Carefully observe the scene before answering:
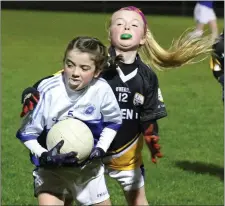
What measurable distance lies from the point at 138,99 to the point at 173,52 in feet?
2.08

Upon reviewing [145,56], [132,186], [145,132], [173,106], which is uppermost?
[145,56]

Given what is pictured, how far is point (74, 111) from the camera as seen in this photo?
5000 mm

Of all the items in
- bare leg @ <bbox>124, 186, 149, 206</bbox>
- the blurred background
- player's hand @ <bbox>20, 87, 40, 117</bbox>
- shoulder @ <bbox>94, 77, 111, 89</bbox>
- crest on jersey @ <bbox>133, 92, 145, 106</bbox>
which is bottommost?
the blurred background

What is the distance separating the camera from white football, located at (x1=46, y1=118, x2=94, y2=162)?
16.0 ft

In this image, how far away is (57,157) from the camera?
478cm

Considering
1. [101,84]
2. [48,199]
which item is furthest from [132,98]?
[48,199]

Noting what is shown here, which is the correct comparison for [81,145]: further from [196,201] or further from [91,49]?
[196,201]

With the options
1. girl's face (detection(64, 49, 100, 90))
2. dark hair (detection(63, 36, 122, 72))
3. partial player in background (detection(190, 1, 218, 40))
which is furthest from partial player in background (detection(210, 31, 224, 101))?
partial player in background (detection(190, 1, 218, 40))

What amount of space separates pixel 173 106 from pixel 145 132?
7.28 m

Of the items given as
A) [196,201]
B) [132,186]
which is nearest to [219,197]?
[196,201]

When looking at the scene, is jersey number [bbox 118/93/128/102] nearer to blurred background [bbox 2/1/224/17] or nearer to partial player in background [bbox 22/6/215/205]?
partial player in background [bbox 22/6/215/205]

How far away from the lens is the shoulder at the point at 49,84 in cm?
494

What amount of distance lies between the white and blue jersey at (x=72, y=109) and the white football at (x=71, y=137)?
0.08 meters

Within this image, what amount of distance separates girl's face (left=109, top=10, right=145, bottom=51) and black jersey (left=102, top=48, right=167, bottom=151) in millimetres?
98
